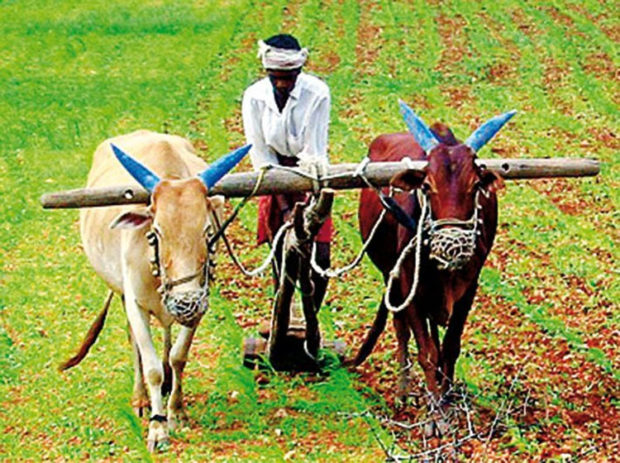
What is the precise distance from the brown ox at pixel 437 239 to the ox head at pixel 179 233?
117 cm

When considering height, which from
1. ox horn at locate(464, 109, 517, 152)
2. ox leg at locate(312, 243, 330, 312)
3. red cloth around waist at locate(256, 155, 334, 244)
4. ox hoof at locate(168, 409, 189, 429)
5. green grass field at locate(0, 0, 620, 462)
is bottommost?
green grass field at locate(0, 0, 620, 462)

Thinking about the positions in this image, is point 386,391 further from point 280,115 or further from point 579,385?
point 280,115

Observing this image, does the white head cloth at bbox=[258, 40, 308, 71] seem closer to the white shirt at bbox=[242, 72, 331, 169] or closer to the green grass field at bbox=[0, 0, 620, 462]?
the white shirt at bbox=[242, 72, 331, 169]

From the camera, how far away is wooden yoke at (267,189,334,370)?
309 inches

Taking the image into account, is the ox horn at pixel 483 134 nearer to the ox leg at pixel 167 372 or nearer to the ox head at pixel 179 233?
the ox head at pixel 179 233

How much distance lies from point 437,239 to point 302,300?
67.1 inches

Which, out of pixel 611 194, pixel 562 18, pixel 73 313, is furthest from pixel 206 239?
pixel 562 18

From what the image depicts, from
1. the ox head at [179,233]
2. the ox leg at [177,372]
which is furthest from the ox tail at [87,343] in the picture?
the ox head at [179,233]

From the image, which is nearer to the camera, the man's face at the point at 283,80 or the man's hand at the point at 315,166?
the man's hand at the point at 315,166

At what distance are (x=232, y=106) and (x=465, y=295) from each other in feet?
37.1

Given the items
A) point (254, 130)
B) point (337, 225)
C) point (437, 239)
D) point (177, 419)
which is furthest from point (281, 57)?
point (337, 225)

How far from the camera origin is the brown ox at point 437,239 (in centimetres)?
721

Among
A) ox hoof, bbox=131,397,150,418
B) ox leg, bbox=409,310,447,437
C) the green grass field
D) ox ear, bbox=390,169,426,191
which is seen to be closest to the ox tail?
the green grass field

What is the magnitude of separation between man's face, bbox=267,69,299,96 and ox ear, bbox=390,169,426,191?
147 centimetres
